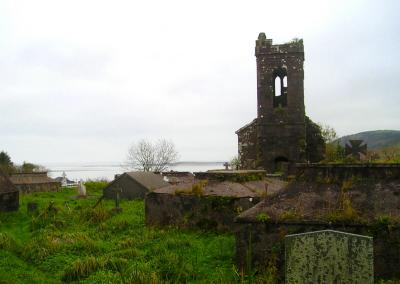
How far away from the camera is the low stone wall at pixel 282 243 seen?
895 centimetres

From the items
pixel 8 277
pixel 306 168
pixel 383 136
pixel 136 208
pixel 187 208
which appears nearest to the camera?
pixel 8 277

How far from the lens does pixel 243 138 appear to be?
29203 millimetres

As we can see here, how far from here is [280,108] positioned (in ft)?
91.8

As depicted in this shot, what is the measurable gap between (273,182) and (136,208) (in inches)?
280

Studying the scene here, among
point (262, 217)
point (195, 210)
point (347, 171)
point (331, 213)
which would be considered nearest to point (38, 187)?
point (195, 210)

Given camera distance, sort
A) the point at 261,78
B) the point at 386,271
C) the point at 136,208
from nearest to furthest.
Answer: the point at 386,271 → the point at 136,208 → the point at 261,78

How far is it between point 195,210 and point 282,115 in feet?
46.7

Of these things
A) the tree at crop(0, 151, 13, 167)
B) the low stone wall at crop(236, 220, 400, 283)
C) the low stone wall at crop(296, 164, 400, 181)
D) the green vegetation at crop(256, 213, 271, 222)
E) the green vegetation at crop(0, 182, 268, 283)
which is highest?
the tree at crop(0, 151, 13, 167)

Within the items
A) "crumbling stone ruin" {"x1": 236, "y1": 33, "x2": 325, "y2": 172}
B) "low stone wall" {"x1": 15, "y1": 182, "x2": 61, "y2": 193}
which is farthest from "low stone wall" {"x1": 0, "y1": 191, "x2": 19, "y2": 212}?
"low stone wall" {"x1": 15, "y1": 182, "x2": 61, "y2": 193}

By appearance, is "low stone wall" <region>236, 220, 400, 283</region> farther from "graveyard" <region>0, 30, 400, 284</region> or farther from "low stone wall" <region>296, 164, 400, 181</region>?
"low stone wall" <region>296, 164, 400, 181</region>

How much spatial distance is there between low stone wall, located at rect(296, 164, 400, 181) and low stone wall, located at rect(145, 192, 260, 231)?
368 centimetres

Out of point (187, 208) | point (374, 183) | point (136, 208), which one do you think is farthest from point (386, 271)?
point (136, 208)

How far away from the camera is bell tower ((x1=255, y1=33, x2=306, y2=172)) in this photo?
2767 cm

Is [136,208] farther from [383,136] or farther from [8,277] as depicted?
[383,136]
